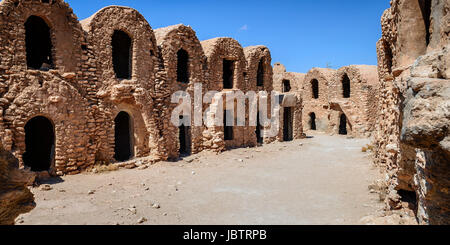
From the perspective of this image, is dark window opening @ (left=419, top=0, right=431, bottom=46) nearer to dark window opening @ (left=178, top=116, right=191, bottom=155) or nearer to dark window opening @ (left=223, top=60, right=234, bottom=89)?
dark window opening @ (left=178, top=116, right=191, bottom=155)

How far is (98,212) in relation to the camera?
6879 millimetres

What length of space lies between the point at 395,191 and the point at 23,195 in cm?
640

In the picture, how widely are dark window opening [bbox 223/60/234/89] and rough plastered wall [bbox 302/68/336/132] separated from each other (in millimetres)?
11733

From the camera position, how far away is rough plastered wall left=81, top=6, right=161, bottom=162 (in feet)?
36.7

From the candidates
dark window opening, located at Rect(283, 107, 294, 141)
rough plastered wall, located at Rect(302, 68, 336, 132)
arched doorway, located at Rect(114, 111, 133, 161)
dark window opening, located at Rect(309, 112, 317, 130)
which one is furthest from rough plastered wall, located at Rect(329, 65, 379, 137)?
arched doorway, located at Rect(114, 111, 133, 161)

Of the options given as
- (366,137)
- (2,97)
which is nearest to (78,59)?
(2,97)

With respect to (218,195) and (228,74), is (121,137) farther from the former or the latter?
(218,195)

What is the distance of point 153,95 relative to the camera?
42.5ft

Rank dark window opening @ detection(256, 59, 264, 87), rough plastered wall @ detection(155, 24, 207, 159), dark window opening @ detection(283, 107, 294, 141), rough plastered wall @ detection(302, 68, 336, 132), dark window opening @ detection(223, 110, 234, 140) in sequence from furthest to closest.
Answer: rough plastered wall @ detection(302, 68, 336, 132) < dark window opening @ detection(283, 107, 294, 141) < dark window opening @ detection(256, 59, 264, 87) < dark window opening @ detection(223, 110, 234, 140) < rough plastered wall @ detection(155, 24, 207, 159)

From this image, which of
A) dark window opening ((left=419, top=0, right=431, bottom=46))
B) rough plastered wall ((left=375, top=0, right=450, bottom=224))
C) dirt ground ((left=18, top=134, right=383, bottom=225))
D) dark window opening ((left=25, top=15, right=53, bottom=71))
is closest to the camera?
rough plastered wall ((left=375, top=0, right=450, bottom=224))

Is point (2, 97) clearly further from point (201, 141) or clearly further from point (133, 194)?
point (201, 141)

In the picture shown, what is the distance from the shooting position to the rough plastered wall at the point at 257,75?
17.6m

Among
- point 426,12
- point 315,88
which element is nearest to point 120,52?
point 426,12

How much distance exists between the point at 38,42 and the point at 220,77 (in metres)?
8.57
